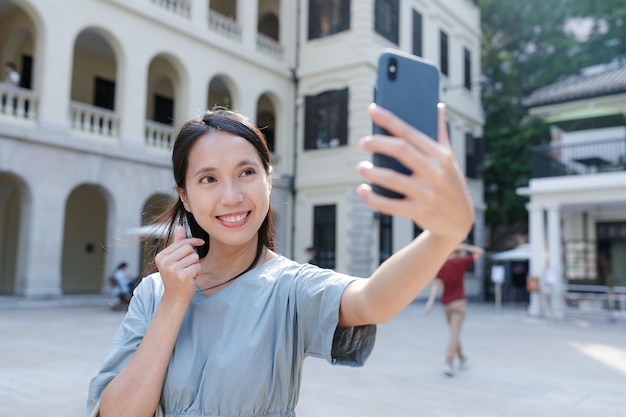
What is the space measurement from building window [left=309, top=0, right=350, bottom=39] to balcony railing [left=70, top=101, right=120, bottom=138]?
8218 mm

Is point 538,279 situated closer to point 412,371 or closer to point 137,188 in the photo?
point 412,371

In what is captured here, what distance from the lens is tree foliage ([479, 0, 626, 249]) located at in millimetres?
25141

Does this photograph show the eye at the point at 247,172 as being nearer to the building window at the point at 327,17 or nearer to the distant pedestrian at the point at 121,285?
the distant pedestrian at the point at 121,285

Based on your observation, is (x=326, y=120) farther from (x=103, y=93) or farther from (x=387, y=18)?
(x=103, y=93)

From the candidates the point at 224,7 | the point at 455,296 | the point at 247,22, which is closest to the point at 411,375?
the point at 455,296

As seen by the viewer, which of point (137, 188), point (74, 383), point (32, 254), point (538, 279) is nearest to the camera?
point (74, 383)

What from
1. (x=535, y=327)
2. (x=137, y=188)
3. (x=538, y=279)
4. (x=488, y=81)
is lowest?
(x=535, y=327)

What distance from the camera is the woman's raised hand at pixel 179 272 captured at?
1497mm

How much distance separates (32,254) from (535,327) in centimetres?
1199

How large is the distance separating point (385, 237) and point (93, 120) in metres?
9.89

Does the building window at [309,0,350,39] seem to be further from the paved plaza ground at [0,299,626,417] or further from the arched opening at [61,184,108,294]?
the paved plaza ground at [0,299,626,417]

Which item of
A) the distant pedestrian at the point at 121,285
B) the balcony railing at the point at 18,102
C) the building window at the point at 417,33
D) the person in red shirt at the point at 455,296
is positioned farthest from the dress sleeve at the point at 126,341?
the building window at the point at 417,33

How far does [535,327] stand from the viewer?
43.2 feet

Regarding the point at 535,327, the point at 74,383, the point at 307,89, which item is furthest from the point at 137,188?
the point at 535,327
